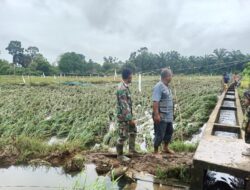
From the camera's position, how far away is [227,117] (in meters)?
9.96

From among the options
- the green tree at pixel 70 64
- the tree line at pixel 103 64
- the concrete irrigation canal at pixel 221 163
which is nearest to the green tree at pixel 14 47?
the tree line at pixel 103 64

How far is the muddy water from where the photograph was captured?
406 centimetres

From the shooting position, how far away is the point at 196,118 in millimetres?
9328

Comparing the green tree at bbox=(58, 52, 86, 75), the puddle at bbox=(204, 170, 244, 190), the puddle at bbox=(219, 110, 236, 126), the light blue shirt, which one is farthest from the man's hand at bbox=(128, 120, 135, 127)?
the green tree at bbox=(58, 52, 86, 75)

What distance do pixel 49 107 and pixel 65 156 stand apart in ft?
21.6

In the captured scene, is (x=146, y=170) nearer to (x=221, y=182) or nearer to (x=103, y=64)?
(x=221, y=182)

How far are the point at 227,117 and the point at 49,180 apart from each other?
23.6ft

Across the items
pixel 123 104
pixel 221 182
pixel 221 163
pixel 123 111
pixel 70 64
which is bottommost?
pixel 221 182

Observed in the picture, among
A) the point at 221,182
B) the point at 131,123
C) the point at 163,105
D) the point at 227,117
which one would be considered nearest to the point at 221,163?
the point at 221,182

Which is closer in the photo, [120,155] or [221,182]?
[221,182]

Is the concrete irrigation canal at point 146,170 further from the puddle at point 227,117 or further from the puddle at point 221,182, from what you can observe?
the puddle at point 227,117

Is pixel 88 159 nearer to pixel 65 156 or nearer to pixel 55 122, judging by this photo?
pixel 65 156

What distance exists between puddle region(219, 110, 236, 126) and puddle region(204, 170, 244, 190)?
16.4ft

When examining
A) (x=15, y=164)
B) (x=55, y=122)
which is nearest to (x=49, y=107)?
(x=55, y=122)
